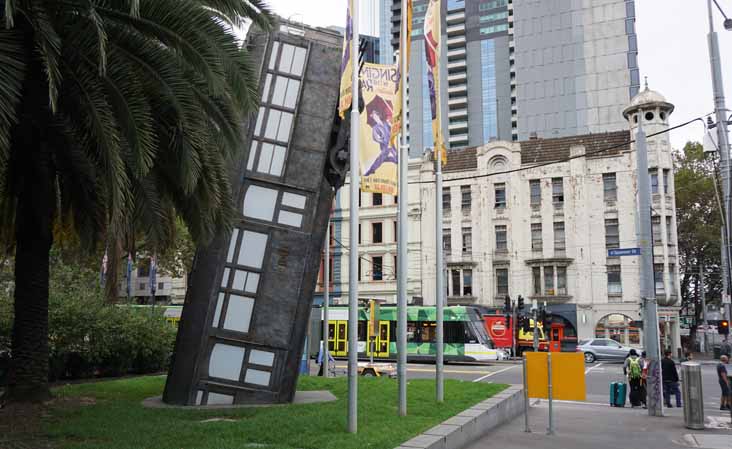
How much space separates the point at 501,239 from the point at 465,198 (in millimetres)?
4152

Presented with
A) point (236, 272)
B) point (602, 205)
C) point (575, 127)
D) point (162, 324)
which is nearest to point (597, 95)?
point (575, 127)

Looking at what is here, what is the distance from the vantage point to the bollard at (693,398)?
12669 mm

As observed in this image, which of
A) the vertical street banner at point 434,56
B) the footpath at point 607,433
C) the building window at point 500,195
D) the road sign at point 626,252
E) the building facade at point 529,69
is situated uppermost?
the building facade at point 529,69

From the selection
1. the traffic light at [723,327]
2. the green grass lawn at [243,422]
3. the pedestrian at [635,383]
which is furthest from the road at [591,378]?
the green grass lawn at [243,422]

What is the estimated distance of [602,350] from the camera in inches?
1473

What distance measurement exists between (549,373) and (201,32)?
26.5ft

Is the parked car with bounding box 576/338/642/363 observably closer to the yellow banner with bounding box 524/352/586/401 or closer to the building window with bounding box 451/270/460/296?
the building window with bounding box 451/270/460/296

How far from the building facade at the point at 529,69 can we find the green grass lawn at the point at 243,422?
61.4 meters

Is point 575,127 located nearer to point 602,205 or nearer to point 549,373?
point 602,205

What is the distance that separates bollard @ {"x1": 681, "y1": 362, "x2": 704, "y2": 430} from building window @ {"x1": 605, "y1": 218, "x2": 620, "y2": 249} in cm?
3437

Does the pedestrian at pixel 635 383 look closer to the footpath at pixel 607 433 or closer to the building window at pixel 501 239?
the footpath at pixel 607 433

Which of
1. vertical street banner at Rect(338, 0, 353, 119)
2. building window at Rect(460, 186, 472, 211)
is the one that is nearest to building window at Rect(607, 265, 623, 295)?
building window at Rect(460, 186, 472, 211)

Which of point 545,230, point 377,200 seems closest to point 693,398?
point 545,230

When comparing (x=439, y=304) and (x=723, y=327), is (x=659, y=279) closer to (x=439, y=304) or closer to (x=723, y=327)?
(x=723, y=327)
